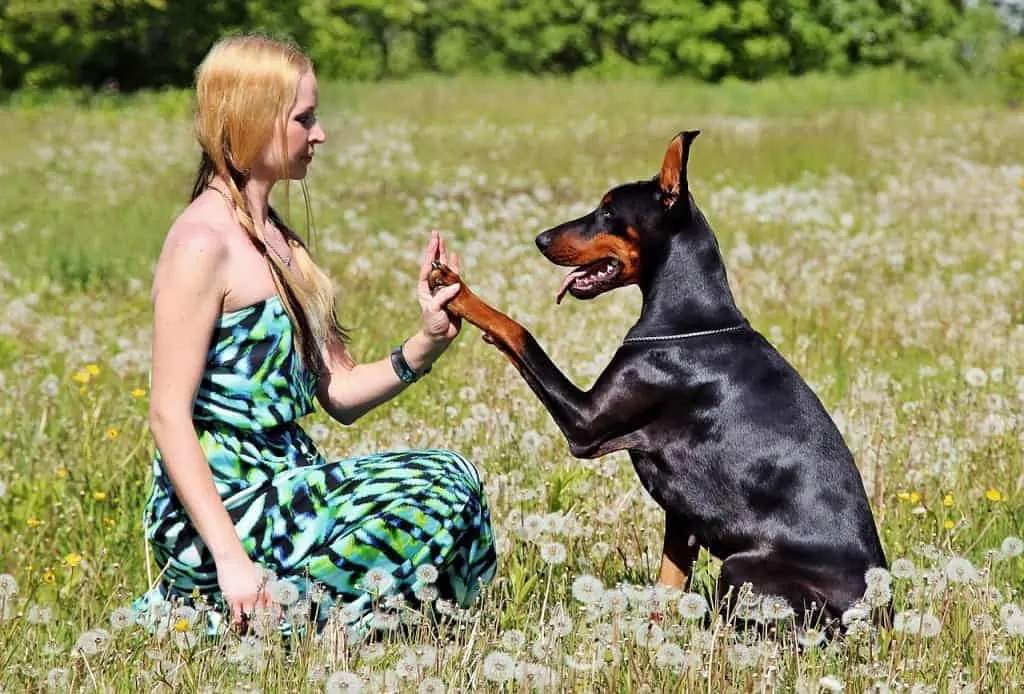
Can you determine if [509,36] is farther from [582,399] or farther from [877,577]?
[877,577]

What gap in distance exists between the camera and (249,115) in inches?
158

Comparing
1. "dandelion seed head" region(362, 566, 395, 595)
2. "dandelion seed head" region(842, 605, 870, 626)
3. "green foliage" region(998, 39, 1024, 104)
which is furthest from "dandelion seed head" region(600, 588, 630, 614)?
"green foliage" region(998, 39, 1024, 104)

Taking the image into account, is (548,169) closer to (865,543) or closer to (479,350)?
(479,350)

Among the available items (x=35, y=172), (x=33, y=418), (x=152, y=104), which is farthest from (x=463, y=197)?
(x=152, y=104)

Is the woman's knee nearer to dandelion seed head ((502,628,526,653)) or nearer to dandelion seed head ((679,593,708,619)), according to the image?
dandelion seed head ((502,628,526,653))

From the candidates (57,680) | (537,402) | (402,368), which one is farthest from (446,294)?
(537,402)

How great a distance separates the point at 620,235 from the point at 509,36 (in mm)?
45040

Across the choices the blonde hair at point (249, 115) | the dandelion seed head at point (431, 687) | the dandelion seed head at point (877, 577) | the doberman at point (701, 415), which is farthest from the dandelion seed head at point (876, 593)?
the blonde hair at point (249, 115)

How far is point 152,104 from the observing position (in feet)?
90.8

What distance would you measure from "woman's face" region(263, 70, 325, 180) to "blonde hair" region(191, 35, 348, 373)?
0.02 meters

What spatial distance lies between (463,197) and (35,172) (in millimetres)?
5703

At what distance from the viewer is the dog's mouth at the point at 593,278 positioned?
14.4 ft

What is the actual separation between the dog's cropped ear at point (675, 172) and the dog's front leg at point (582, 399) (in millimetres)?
544

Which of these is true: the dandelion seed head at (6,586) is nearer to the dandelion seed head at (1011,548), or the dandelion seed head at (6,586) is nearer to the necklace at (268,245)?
the necklace at (268,245)
